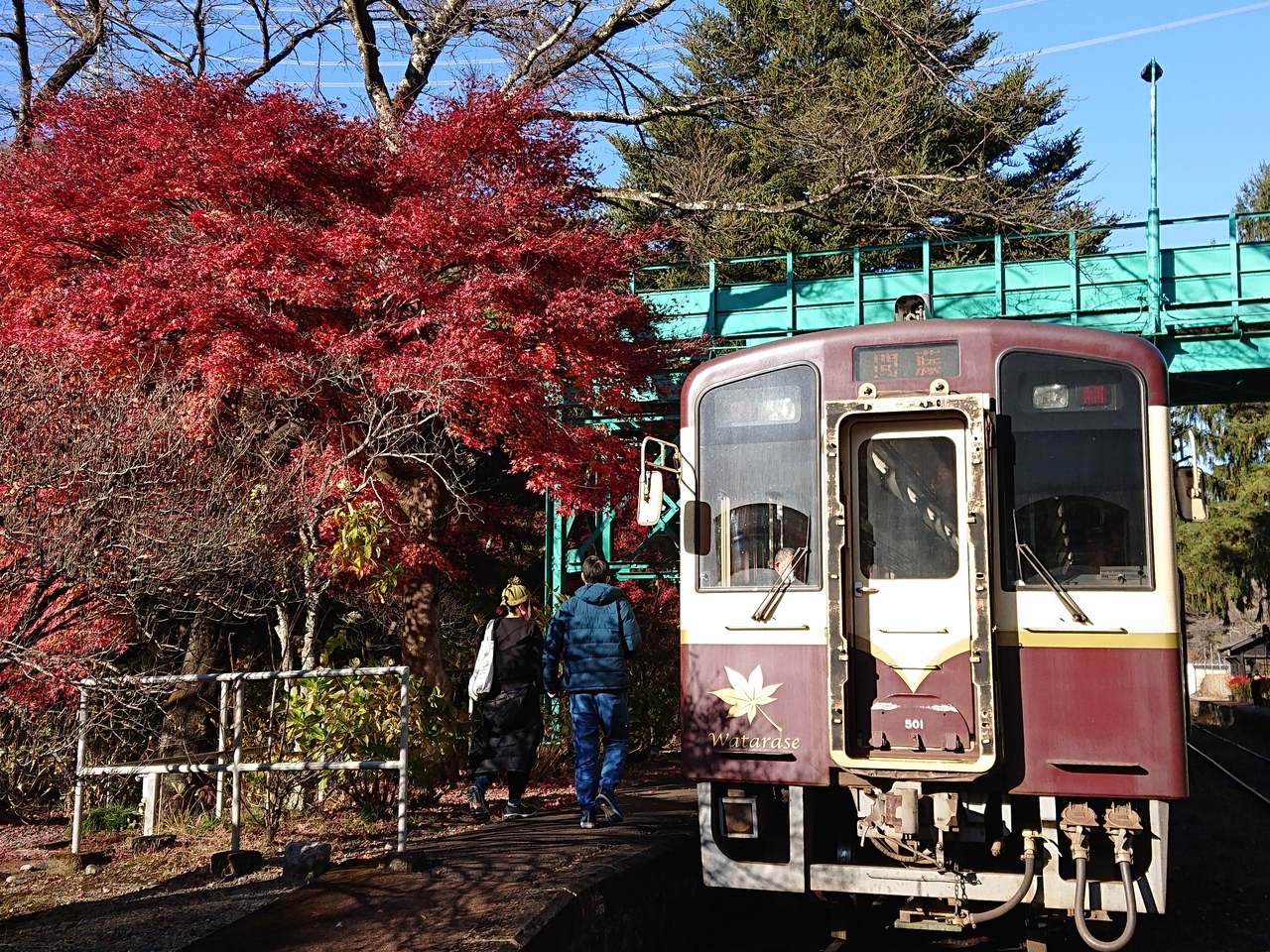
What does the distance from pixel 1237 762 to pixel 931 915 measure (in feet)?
47.4

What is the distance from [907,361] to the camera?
6500 mm

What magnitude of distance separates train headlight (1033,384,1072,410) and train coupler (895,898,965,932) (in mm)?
2610

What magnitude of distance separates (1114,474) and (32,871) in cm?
681

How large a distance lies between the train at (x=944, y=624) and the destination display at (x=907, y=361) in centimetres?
1

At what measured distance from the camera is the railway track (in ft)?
49.2

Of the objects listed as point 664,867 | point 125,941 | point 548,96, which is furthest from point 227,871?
point 548,96

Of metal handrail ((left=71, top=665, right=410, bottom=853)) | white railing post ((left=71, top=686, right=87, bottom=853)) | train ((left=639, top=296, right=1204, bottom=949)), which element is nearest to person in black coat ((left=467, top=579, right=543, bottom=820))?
metal handrail ((left=71, top=665, right=410, bottom=853))

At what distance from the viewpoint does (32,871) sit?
7.56 m

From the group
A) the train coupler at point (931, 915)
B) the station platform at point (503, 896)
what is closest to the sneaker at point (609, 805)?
the station platform at point (503, 896)

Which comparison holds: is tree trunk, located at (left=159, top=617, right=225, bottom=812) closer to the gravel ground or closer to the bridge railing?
the gravel ground

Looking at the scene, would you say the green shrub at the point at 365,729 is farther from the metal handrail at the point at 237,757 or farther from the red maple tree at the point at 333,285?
the red maple tree at the point at 333,285

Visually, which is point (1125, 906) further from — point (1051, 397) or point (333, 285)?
point (333, 285)

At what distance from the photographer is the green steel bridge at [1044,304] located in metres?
14.9

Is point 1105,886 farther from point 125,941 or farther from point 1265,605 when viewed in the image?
point 1265,605
